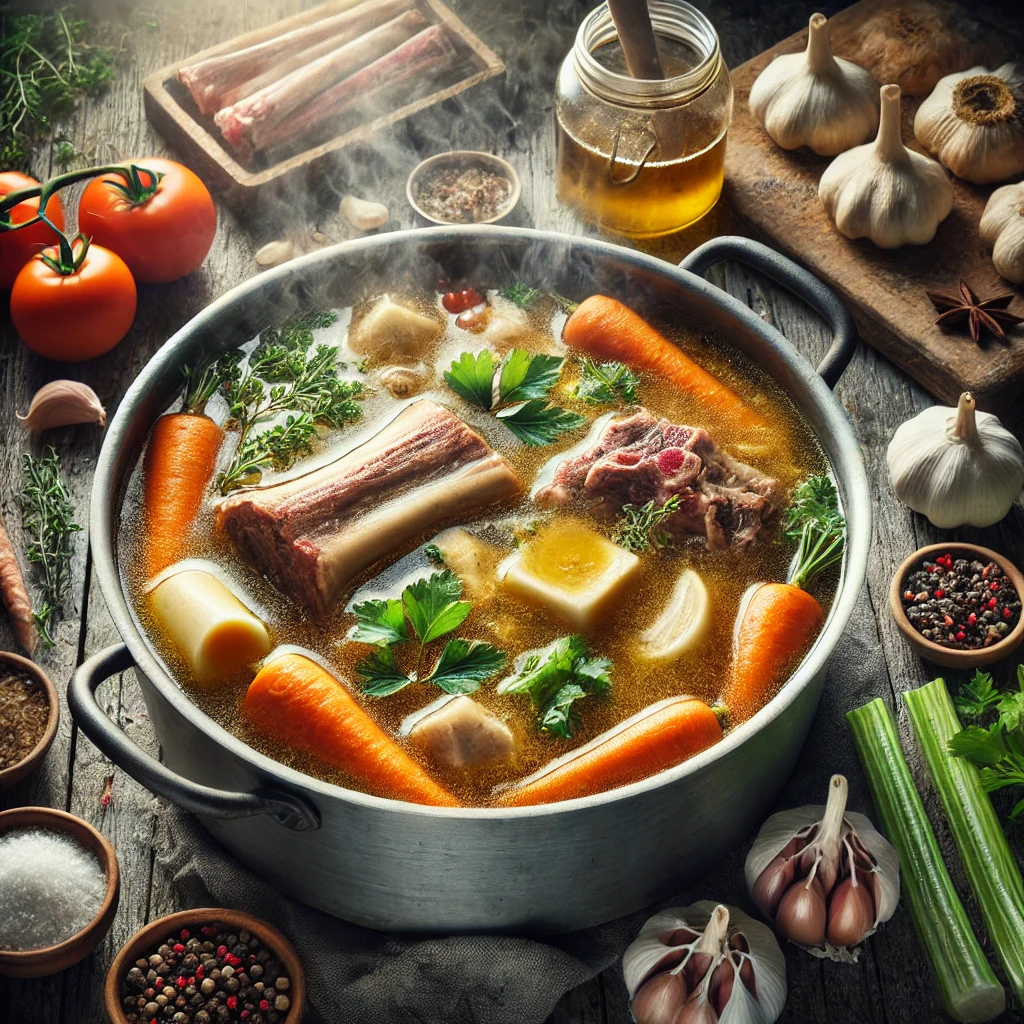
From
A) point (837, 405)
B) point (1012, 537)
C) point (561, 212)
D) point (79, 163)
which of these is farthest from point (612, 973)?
point (79, 163)

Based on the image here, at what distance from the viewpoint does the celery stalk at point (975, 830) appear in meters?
2.94

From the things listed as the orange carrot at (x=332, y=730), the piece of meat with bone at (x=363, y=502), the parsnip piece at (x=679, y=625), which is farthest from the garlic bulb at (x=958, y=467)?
the orange carrot at (x=332, y=730)

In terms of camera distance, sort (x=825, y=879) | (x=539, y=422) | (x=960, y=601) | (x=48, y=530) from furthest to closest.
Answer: (x=48, y=530) < (x=960, y=601) < (x=539, y=422) < (x=825, y=879)

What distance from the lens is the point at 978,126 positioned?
4.09 meters

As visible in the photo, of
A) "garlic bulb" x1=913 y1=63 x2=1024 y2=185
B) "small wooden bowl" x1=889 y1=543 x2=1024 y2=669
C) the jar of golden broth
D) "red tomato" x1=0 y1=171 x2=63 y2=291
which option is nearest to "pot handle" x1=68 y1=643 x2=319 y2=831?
"small wooden bowl" x1=889 y1=543 x2=1024 y2=669

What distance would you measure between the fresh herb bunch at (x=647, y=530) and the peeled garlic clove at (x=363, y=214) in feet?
5.62

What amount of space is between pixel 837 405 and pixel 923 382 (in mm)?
1101

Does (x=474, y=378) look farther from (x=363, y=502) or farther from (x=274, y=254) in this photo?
(x=274, y=254)

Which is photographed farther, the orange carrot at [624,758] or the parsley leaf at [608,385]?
the parsley leaf at [608,385]

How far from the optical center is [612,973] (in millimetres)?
2980

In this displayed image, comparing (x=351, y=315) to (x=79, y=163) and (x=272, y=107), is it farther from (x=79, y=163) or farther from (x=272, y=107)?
(x=79, y=163)

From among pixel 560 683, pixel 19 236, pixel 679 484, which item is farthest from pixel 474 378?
pixel 19 236

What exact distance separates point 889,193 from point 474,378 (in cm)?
155

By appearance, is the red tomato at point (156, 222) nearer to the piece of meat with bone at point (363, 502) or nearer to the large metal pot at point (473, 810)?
the large metal pot at point (473, 810)
